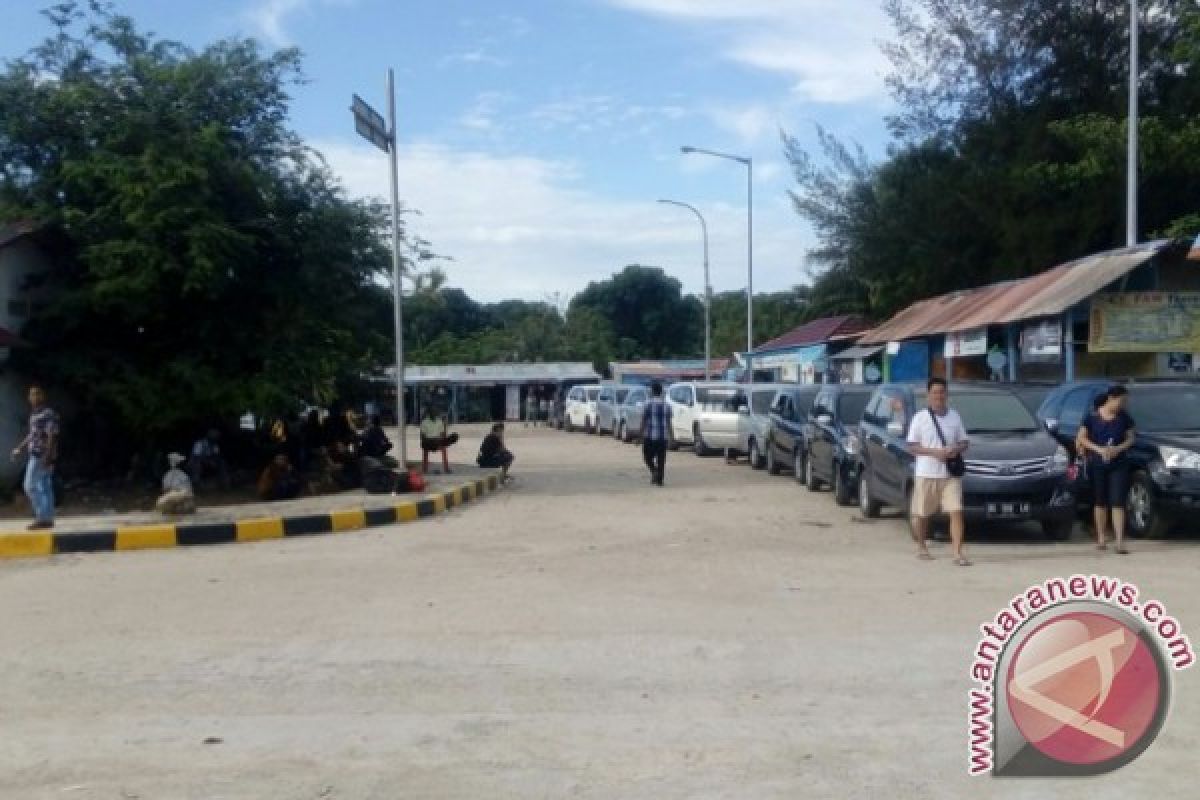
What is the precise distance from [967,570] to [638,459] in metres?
17.9

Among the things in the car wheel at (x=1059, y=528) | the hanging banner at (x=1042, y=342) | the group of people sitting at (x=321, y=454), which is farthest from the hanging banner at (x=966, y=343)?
the car wheel at (x=1059, y=528)

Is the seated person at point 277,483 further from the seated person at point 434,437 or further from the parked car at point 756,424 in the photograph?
the parked car at point 756,424

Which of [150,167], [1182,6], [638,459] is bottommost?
[638,459]

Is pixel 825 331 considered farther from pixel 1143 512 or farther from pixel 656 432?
pixel 1143 512

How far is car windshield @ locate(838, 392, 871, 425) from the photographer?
1845cm

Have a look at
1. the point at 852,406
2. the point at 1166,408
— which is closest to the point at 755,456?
the point at 852,406

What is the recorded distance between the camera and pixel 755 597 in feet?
30.9

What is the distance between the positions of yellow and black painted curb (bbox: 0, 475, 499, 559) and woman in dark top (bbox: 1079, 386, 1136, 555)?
26.6ft

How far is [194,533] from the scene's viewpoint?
1370cm

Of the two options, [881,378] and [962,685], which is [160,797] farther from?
[881,378]

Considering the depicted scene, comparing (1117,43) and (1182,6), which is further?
(1117,43)

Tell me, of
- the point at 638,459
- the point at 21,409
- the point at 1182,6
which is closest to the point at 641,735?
the point at 21,409

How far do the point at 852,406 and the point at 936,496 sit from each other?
7.55 metres

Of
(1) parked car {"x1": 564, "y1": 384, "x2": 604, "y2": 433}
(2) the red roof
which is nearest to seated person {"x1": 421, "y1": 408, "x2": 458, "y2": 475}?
(2) the red roof
